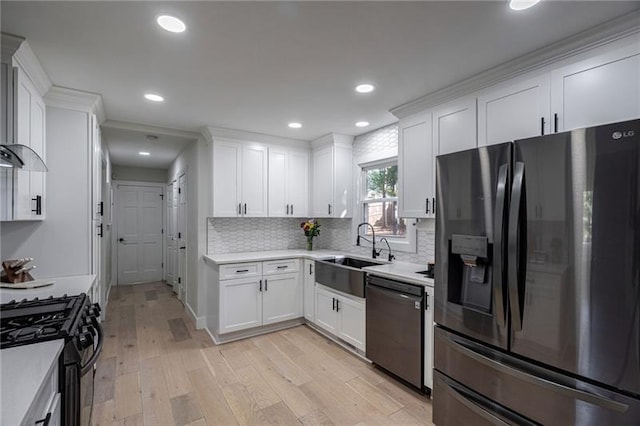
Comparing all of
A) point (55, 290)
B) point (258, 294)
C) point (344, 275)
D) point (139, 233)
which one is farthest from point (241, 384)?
point (139, 233)

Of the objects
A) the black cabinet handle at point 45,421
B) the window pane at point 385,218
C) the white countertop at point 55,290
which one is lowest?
the black cabinet handle at point 45,421

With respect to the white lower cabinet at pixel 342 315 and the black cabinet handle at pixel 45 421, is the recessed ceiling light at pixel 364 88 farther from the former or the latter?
the black cabinet handle at pixel 45 421

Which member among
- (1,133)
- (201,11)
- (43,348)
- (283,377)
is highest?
(201,11)

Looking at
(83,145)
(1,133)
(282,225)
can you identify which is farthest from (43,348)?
(282,225)

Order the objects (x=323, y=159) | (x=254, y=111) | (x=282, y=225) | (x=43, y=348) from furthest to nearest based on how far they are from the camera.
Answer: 1. (x=282, y=225)
2. (x=323, y=159)
3. (x=254, y=111)
4. (x=43, y=348)

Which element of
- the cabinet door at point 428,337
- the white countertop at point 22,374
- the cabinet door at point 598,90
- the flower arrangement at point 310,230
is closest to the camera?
the white countertop at point 22,374

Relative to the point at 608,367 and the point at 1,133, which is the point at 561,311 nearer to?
the point at 608,367

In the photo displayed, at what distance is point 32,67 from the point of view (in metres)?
2.08

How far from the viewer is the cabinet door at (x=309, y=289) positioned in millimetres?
3771

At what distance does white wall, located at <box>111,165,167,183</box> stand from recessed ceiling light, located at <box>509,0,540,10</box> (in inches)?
264

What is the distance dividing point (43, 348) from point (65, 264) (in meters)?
1.76

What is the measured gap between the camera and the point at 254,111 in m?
3.14

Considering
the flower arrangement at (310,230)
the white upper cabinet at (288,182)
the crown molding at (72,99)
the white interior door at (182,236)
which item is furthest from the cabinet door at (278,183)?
the crown molding at (72,99)

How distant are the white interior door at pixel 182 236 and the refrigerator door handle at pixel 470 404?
392 cm
